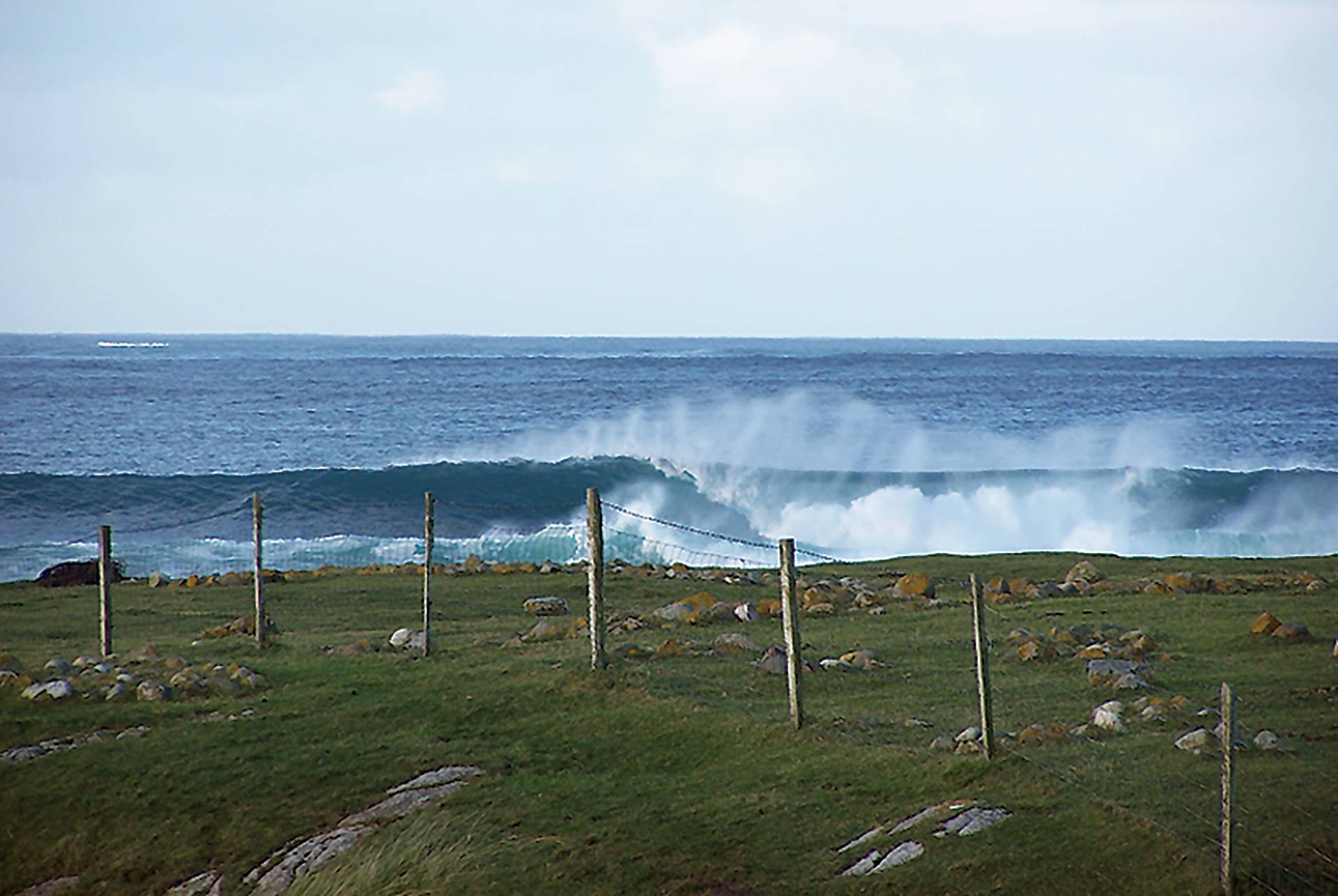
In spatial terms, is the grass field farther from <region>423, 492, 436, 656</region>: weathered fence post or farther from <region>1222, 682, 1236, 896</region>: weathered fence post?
<region>423, 492, 436, 656</region>: weathered fence post

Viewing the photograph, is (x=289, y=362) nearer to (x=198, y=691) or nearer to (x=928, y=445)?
(x=928, y=445)

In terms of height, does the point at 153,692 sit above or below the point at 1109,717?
below

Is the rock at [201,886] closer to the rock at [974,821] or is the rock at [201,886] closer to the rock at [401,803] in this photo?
the rock at [401,803]

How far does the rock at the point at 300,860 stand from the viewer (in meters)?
10.0

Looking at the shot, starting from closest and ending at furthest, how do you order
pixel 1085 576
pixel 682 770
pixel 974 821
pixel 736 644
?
pixel 974 821 < pixel 682 770 < pixel 736 644 < pixel 1085 576

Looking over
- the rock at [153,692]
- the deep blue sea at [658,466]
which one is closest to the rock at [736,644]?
the deep blue sea at [658,466]

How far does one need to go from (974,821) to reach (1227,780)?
1.85 meters

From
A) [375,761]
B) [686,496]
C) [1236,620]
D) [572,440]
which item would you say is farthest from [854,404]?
[375,761]

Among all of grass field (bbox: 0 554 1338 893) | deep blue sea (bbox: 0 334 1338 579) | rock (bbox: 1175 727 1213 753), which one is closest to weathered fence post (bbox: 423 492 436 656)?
grass field (bbox: 0 554 1338 893)

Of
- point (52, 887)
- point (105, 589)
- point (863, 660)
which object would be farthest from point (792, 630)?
point (105, 589)

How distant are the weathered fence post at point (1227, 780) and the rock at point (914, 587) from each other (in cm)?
1218

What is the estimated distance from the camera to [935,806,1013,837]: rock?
9289 mm

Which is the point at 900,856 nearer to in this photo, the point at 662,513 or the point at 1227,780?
the point at 1227,780

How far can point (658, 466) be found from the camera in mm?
54156
